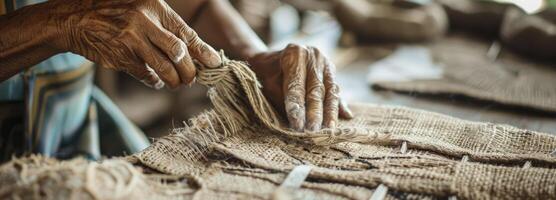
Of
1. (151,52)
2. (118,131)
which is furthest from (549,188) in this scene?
(118,131)

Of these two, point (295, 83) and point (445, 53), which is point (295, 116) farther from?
point (445, 53)

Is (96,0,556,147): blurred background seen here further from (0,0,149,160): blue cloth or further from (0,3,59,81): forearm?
(0,3,59,81): forearm

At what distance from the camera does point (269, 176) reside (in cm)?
102

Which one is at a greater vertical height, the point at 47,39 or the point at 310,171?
the point at 47,39

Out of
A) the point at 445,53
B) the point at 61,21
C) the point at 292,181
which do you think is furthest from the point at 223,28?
the point at 445,53

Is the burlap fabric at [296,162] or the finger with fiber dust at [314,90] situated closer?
the burlap fabric at [296,162]

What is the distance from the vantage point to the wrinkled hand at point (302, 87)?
4.24 ft

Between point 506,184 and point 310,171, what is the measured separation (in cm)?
35

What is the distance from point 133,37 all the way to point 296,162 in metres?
0.44

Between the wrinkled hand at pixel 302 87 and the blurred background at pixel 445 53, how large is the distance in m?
0.28

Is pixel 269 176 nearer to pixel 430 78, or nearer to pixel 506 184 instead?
pixel 506 184

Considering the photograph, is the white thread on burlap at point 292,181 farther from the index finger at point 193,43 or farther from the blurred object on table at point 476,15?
the blurred object on table at point 476,15

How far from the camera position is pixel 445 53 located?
213 centimetres

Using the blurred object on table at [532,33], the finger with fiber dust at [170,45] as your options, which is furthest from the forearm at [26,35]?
the blurred object on table at [532,33]
